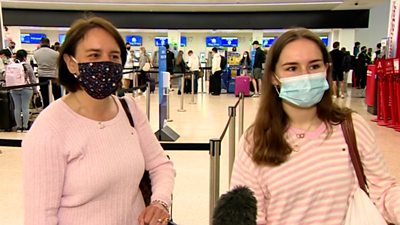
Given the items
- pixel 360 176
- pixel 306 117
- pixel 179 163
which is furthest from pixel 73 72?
pixel 179 163

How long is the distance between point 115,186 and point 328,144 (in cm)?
86

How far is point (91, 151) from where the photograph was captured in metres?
1.49

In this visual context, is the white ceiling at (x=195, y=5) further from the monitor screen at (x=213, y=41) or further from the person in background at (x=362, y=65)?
the monitor screen at (x=213, y=41)

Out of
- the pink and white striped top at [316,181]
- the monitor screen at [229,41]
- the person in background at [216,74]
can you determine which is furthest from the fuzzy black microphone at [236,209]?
the monitor screen at [229,41]

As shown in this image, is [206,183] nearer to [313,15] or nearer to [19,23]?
[313,15]

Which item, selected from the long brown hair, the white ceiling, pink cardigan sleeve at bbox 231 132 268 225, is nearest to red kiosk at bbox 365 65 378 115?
the white ceiling

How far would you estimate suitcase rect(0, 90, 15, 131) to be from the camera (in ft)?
24.6

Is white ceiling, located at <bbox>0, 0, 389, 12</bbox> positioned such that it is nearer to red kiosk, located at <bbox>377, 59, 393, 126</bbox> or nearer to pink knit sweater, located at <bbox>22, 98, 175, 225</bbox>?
red kiosk, located at <bbox>377, 59, 393, 126</bbox>

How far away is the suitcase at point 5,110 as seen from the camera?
7488 millimetres

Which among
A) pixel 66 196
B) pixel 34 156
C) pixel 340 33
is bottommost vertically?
pixel 66 196

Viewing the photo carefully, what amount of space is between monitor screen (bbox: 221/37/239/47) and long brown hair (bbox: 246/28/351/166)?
73.1ft

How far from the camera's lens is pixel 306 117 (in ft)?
5.27

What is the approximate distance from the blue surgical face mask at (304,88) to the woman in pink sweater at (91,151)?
2.15 feet

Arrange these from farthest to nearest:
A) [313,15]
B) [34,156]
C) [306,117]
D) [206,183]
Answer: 1. [313,15]
2. [206,183]
3. [306,117]
4. [34,156]
